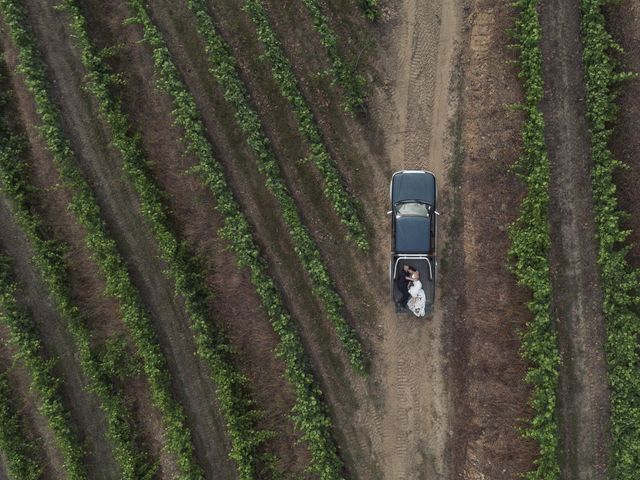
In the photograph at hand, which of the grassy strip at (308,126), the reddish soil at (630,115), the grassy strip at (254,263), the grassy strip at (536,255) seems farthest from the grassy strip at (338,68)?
the reddish soil at (630,115)

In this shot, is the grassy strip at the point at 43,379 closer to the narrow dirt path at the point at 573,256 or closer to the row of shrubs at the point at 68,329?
the row of shrubs at the point at 68,329

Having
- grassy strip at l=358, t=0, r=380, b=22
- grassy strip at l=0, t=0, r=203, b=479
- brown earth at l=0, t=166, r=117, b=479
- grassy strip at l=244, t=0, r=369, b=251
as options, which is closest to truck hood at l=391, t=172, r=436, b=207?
grassy strip at l=244, t=0, r=369, b=251

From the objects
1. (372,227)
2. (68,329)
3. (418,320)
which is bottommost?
(68,329)

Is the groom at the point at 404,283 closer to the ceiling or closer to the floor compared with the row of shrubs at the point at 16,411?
closer to the ceiling

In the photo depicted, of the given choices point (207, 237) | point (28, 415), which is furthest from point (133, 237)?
point (28, 415)

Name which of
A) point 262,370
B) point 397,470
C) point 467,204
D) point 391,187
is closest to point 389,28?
point 391,187

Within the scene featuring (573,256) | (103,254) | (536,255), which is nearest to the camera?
(536,255)

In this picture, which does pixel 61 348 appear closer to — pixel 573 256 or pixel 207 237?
pixel 207 237
